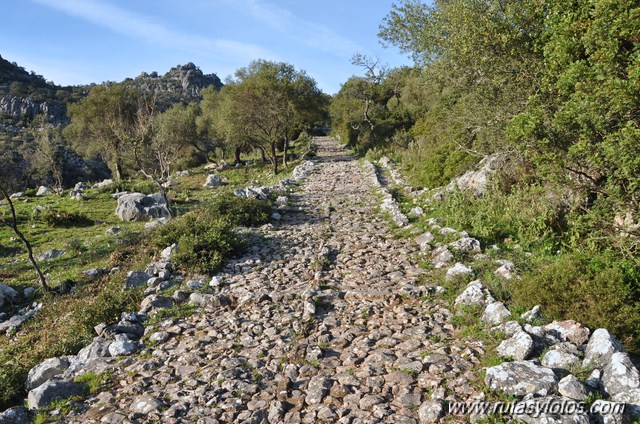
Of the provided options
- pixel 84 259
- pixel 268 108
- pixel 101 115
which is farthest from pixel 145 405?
pixel 101 115

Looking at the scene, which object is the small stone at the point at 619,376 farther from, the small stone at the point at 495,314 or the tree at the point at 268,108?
the tree at the point at 268,108

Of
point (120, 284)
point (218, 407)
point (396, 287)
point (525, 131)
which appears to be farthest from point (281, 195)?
point (218, 407)

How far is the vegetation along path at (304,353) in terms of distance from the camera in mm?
5457

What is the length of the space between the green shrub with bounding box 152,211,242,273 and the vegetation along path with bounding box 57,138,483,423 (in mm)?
557

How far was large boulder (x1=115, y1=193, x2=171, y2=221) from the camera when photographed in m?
22.1

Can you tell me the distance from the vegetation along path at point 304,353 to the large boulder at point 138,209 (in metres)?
13.0

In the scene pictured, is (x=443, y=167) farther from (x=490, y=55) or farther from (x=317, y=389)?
(x=317, y=389)

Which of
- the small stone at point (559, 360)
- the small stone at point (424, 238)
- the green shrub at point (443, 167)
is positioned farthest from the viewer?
the green shrub at point (443, 167)

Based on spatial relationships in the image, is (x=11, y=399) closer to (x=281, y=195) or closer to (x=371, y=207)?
(x=371, y=207)

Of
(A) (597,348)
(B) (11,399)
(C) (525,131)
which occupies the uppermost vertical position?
(C) (525,131)

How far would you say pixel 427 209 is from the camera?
15.3 m

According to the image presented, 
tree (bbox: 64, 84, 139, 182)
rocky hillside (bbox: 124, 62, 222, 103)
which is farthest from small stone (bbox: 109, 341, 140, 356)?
rocky hillside (bbox: 124, 62, 222, 103)

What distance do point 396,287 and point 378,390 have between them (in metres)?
3.57

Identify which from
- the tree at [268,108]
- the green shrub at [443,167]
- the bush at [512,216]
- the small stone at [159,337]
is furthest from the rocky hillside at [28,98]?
the small stone at [159,337]
